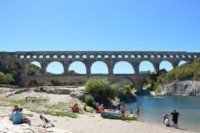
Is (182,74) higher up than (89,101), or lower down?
higher up

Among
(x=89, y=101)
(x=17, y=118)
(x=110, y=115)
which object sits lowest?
(x=110, y=115)

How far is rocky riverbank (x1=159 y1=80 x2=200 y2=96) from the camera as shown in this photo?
343 ft

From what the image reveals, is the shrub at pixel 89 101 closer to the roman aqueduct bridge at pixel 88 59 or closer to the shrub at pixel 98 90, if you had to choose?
the shrub at pixel 98 90

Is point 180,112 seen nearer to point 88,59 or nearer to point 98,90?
point 98,90

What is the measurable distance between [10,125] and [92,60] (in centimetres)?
10288

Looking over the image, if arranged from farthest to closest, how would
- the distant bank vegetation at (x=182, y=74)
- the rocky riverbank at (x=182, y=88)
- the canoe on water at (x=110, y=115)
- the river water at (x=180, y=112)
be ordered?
the distant bank vegetation at (x=182, y=74), the rocky riverbank at (x=182, y=88), the river water at (x=180, y=112), the canoe on water at (x=110, y=115)

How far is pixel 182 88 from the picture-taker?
11106cm

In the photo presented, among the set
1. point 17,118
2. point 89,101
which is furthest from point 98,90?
point 17,118

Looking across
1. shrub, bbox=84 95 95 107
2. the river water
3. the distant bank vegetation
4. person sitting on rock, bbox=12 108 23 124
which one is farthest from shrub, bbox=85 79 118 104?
the distant bank vegetation

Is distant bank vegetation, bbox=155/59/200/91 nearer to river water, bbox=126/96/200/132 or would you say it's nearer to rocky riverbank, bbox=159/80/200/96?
rocky riverbank, bbox=159/80/200/96

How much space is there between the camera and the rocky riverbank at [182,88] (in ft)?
343

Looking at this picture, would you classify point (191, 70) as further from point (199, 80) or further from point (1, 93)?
point (1, 93)

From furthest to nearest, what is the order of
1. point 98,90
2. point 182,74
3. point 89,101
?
point 182,74 < point 98,90 < point 89,101

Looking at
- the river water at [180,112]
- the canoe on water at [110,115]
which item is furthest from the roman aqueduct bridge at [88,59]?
the canoe on water at [110,115]
